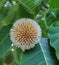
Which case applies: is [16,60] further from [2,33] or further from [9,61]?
[2,33]

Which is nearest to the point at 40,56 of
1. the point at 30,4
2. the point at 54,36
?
the point at 54,36

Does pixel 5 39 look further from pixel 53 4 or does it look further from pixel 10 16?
pixel 53 4

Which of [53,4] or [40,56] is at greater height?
[53,4]

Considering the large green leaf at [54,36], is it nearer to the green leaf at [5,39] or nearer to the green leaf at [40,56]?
the green leaf at [40,56]

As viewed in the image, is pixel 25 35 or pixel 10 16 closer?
pixel 25 35

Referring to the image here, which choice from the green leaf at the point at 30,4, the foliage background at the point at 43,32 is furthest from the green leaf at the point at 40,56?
the green leaf at the point at 30,4

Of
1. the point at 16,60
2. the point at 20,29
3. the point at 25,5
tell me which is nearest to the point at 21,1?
the point at 25,5

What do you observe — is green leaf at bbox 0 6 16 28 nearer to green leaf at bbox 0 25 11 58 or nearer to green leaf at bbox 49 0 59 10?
green leaf at bbox 0 25 11 58
